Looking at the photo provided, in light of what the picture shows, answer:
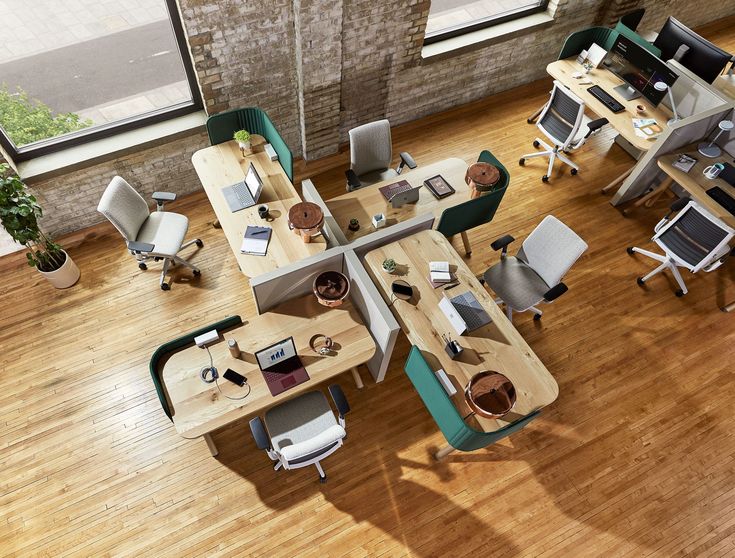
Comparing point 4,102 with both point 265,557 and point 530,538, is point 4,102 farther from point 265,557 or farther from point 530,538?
point 530,538

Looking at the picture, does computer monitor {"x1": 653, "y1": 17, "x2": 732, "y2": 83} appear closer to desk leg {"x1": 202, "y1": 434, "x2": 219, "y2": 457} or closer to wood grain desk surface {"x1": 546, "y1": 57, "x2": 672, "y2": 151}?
wood grain desk surface {"x1": 546, "y1": 57, "x2": 672, "y2": 151}

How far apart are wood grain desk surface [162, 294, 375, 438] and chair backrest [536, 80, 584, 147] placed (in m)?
3.35

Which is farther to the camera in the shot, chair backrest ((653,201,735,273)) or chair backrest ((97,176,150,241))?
chair backrest ((653,201,735,273))

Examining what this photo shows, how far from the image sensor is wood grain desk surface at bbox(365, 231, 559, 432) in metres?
3.77

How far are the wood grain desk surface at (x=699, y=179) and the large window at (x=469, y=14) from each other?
2696mm

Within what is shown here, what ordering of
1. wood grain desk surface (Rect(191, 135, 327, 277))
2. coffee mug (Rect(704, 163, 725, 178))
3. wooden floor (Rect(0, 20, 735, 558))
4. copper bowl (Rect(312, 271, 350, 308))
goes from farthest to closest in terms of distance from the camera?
coffee mug (Rect(704, 163, 725, 178))
wood grain desk surface (Rect(191, 135, 327, 277))
wooden floor (Rect(0, 20, 735, 558))
copper bowl (Rect(312, 271, 350, 308))

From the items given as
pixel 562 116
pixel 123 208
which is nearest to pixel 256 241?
pixel 123 208

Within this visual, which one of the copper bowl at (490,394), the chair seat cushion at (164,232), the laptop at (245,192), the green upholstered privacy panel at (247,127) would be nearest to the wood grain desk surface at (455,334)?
the copper bowl at (490,394)

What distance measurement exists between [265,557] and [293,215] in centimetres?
269

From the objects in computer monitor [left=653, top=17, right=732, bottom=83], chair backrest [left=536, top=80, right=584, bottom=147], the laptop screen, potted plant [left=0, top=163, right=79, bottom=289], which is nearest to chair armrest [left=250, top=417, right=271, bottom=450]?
the laptop screen

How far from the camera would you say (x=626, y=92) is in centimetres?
588

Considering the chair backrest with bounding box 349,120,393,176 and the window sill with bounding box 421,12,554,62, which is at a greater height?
the window sill with bounding box 421,12,554,62

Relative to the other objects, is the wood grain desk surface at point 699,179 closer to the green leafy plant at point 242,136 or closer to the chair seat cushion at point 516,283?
the chair seat cushion at point 516,283

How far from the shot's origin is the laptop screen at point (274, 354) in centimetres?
380
